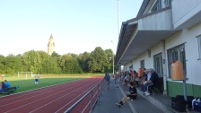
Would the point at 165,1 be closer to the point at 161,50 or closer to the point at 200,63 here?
the point at 161,50

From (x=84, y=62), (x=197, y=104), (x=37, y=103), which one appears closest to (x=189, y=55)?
(x=197, y=104)

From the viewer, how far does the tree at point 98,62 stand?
279 feet

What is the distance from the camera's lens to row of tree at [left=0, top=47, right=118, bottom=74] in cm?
8500

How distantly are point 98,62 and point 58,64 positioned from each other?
17.5 m

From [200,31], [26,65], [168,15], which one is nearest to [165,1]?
[168,15]

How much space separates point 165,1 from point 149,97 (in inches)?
184

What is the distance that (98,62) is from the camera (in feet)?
284

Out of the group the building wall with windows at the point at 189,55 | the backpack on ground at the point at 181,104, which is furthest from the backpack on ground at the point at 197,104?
the building wall with windows at the point at 189,55

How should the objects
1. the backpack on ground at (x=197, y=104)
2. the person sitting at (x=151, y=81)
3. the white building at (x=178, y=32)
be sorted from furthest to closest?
1. the person sitting at (x=151, y=81)
2. the white building at (x=178, y=32)
3. the backpack on ground at (x=197, y=104)

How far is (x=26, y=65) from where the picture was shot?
298 feet

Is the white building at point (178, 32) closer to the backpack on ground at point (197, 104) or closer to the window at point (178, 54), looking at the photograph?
the window at point (178, 54)

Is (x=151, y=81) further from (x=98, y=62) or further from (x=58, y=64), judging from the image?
(x=58, y=64)

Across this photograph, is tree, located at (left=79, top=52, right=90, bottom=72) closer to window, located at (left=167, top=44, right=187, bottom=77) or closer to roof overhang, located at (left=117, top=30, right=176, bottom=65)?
roof overhang, located at (left=117, top=30, right=176, bottom=65)

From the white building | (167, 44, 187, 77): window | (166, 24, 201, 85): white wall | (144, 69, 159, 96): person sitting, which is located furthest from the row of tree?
(166, 24, 201, 85): white wall
